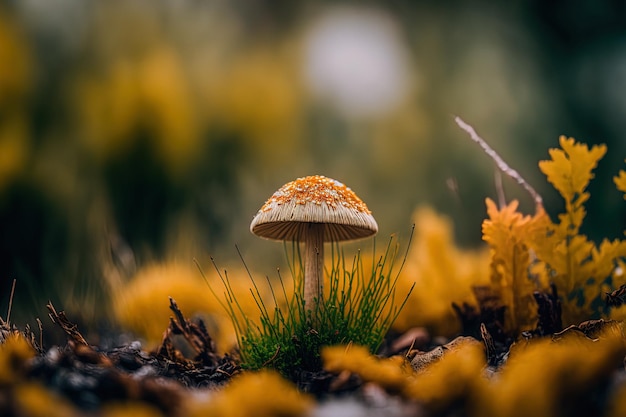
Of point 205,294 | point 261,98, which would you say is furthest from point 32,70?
Result: point 205,294

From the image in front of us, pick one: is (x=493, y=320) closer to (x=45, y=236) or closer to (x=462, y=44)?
(x=45, y=236)

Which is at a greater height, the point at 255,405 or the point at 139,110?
the point at 139,110

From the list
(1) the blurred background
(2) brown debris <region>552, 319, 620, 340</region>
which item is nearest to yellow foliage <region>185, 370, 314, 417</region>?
(2) brown debris <region>552, 319, 620, 340</region>

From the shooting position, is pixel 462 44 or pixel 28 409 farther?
pixel 462 44

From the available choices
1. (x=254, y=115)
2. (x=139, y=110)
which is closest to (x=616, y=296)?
(x=139, y=110)

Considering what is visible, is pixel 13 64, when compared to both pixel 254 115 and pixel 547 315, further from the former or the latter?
pixel 547 315
